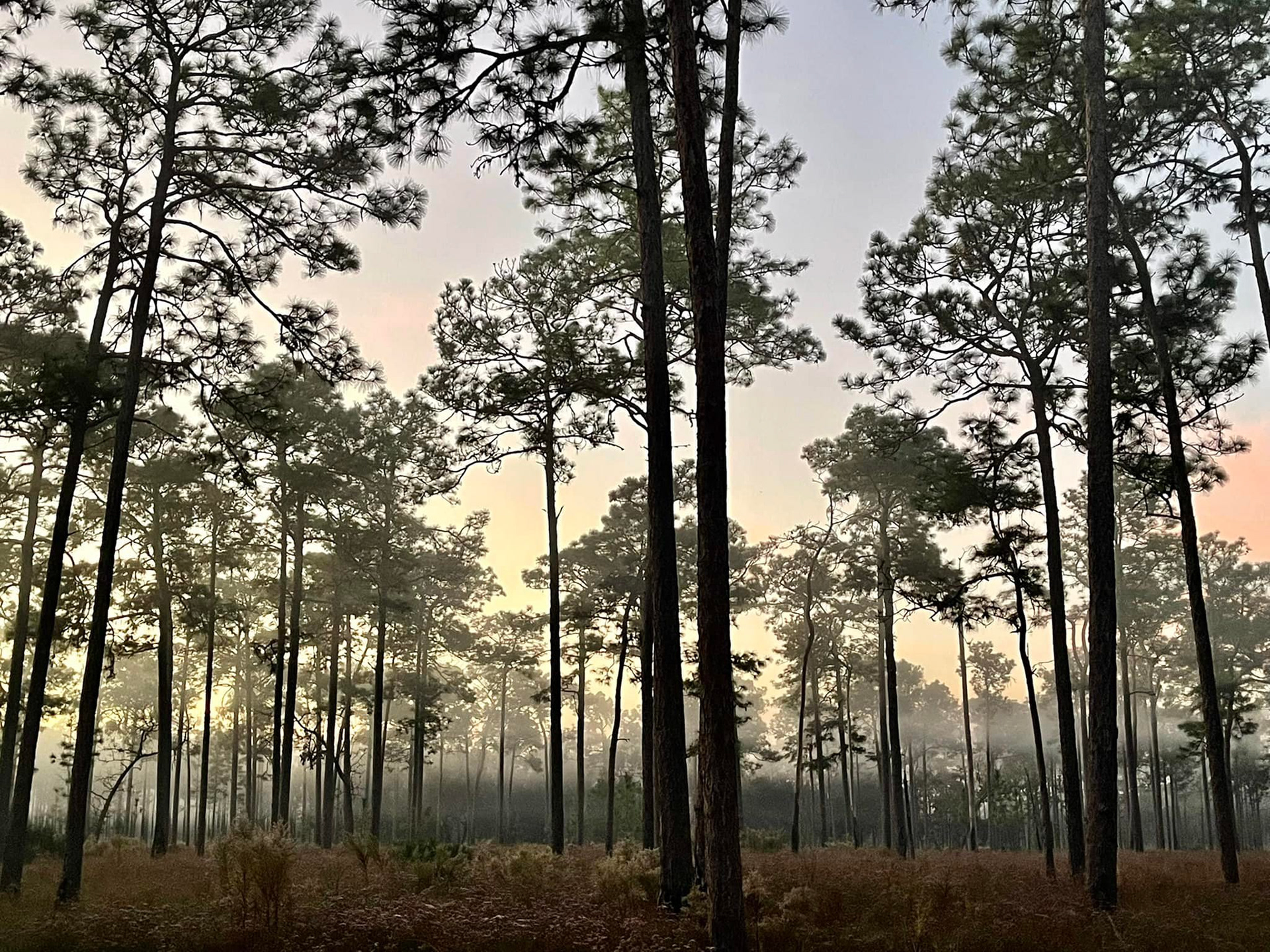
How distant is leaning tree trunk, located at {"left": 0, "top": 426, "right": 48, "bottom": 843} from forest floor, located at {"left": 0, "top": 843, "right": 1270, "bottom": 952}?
2.61 meters

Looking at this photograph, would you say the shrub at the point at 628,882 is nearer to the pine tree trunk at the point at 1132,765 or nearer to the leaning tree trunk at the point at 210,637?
the leaning tree trunk at the point at 210,637

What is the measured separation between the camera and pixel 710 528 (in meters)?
8.23

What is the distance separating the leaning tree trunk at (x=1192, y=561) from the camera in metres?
14.3

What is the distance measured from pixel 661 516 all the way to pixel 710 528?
3.37m

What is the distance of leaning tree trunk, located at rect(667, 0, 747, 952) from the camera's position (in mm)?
7551

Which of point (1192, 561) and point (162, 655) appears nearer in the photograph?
point (1192, 561)

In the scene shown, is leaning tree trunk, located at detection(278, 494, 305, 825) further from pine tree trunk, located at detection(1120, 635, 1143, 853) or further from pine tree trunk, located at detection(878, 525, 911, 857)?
pine tree trunk, located at detection(1120, 635, 1143, 853)

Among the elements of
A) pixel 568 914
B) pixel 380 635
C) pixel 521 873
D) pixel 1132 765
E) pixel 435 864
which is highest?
pixel 380 635

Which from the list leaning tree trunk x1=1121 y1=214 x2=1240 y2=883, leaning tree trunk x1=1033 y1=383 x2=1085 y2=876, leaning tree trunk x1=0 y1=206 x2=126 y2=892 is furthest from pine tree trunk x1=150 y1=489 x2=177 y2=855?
leaning tree trunk x1=1121 y1=214 x2=1240 y2=883

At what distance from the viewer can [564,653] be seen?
108ft

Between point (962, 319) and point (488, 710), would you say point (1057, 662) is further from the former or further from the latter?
point (488, 710)

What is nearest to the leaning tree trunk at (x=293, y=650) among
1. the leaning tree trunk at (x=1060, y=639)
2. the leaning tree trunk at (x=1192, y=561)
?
the leaning tree trunk at (x=1060, y=639)

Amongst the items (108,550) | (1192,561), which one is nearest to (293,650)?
(108,550)

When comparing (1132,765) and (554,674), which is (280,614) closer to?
(554,674)
